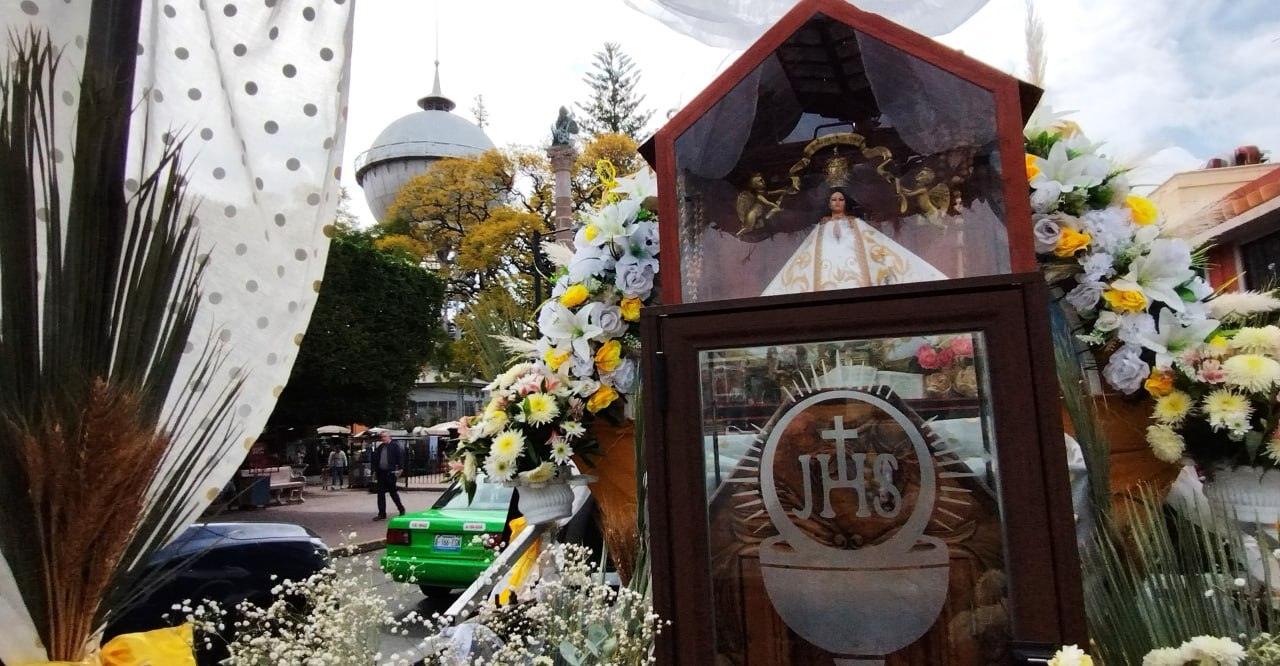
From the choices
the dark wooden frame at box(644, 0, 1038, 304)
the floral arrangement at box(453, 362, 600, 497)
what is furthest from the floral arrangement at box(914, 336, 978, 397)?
the floral arrangement at box(453, 362, 600, 497)

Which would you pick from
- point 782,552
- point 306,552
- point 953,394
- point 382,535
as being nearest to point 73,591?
point 782,552

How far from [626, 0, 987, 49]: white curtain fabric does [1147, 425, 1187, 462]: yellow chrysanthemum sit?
173 cm

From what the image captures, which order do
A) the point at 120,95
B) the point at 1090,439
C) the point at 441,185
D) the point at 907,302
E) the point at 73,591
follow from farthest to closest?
the point at 441,185 → the point at 1090,439 → the point at 907,302 → the point at 120,95 → the point at 73,591

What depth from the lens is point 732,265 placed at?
7.84 feet

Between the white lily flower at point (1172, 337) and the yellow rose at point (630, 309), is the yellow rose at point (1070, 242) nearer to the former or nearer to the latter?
the white lily flower at point (1172, 337)

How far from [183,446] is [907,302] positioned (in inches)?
70.2

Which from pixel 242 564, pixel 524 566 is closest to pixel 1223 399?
pixel 524 566

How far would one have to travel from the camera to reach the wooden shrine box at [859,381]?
1.85 m

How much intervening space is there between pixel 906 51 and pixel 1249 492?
1745 mm

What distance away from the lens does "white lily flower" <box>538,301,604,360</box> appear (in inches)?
112

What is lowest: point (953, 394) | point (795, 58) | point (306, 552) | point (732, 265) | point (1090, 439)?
point (306, 552)

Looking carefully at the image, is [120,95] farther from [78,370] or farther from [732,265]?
[732,265]

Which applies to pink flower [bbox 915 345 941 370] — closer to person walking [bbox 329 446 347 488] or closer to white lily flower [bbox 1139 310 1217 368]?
white lily flower [bbox 1139 310 1217 368]

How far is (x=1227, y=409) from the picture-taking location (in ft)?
7.25
